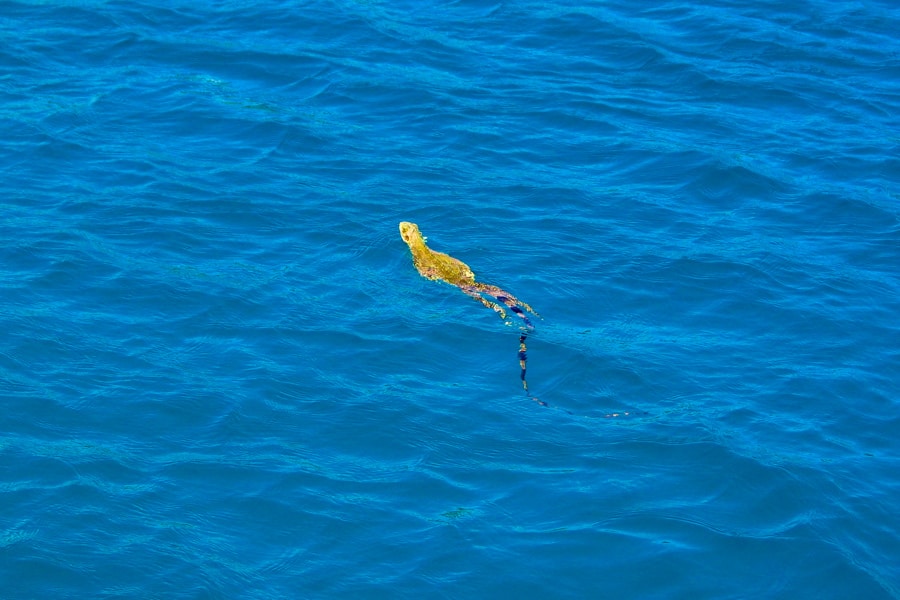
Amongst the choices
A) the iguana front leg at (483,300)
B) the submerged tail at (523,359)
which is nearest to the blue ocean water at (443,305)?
the submerged tail at (523,359)

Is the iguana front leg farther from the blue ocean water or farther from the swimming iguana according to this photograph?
the blue ocean water

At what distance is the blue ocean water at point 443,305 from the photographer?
8.49 meters

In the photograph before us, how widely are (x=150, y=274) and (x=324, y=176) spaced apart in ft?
9.76

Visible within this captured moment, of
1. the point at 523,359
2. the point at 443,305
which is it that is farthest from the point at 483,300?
the point at 523,359

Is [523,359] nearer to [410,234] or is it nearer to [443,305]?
[443,305]

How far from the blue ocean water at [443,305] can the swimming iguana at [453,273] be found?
172mm

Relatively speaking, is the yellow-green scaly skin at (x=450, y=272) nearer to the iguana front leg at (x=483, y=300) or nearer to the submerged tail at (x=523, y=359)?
the iguana front leg at (x=483, y=300)

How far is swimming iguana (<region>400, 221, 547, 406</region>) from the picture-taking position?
1133cm

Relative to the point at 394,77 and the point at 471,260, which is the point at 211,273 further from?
the point at 394,77

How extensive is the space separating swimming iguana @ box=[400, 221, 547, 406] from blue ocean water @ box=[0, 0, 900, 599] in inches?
6.8

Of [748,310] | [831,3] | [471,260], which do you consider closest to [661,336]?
[748,310]

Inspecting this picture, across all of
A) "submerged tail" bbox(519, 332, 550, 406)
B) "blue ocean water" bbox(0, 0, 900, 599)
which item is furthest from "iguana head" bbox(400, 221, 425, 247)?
"submerged tail" bbox(519, 332, 550, 406)

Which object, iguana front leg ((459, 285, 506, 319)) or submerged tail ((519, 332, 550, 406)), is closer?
submerged tail ((519, 332, 550, 406))

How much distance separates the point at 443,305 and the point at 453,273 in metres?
0.48
